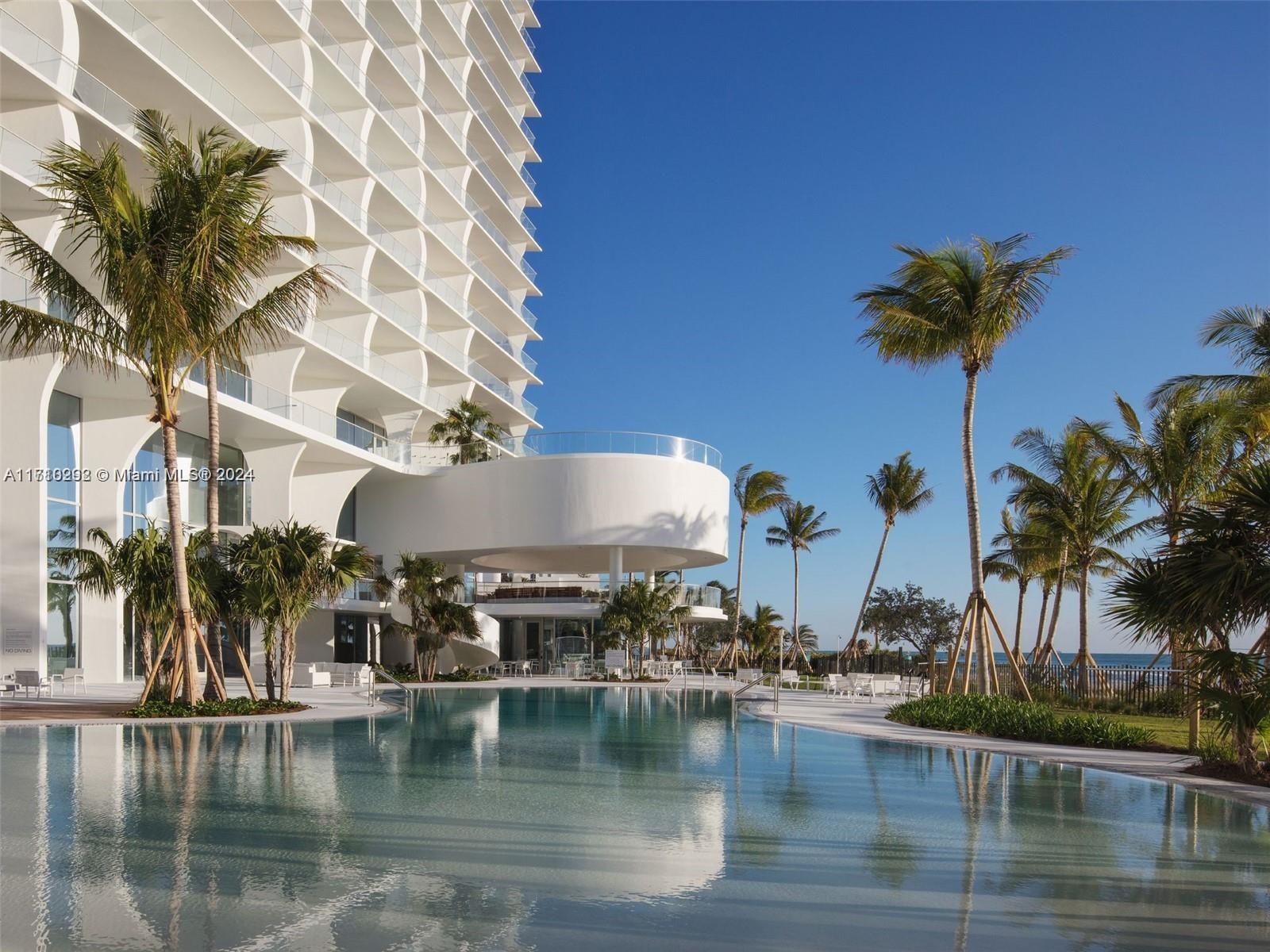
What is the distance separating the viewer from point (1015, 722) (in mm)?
15227

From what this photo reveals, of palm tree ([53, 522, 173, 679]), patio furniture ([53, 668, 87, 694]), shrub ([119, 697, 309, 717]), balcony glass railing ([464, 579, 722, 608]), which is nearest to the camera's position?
shrub ([119, 697, 309, 717])

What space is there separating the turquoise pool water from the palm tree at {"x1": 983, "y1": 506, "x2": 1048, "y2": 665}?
20.4 meters

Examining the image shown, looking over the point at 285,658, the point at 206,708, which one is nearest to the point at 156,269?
the point at 206,708

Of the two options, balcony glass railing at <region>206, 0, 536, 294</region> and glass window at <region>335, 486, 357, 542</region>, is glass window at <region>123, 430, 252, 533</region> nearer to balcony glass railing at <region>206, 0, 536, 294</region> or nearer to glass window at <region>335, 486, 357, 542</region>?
glass window at <region>335, 486, 357, 542</region>

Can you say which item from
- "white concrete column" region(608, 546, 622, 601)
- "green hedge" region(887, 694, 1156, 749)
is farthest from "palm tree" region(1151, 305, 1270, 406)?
"white concrete column" region(608, 546, 622, 601)

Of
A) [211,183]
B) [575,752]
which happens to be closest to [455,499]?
[211,183]

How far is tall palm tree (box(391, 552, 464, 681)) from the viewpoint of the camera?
29.6 m

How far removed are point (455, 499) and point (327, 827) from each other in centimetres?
2839

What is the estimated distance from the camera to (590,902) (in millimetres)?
5691

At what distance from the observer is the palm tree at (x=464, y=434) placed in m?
36.5

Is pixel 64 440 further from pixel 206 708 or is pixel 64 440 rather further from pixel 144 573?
pixel 206 708

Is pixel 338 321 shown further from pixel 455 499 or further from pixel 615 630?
pixel 615 630

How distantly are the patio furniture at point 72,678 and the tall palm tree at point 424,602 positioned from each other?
9.60m

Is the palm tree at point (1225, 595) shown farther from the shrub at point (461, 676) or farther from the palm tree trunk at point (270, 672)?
the shrub at point (461, 676)
